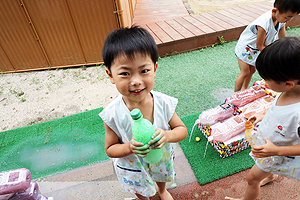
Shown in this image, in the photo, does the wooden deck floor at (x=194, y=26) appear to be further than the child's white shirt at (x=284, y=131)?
Yes

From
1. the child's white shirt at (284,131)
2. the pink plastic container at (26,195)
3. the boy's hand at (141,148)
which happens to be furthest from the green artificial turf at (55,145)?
the child's white shirt at (284,131)

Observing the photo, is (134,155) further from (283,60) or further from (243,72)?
(243,72)

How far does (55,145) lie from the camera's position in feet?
8.93

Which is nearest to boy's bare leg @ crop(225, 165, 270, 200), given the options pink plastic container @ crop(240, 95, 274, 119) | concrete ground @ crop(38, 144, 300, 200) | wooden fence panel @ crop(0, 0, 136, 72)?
concrete ground @ crop(38, 144, 300, 200)

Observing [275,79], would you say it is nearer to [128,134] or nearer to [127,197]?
[128,134]

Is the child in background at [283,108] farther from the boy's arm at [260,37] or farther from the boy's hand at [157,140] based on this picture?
the boy's arm at [260,37]

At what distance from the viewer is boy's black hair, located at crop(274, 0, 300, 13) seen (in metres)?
1.86

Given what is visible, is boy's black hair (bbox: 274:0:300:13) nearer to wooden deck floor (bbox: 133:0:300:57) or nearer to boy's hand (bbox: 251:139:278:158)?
boy's hand (bbox: 251:139:278:158)

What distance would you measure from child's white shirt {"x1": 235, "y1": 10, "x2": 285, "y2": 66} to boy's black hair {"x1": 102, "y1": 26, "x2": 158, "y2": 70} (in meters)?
1.79

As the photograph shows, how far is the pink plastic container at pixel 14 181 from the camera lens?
1315 mm

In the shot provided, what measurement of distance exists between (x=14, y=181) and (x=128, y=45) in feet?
4.20

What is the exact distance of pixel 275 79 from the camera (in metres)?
1.12

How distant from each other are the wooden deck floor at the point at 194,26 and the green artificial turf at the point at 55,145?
251 cm

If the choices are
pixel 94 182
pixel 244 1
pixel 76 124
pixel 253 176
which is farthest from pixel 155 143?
pixel 244 1
